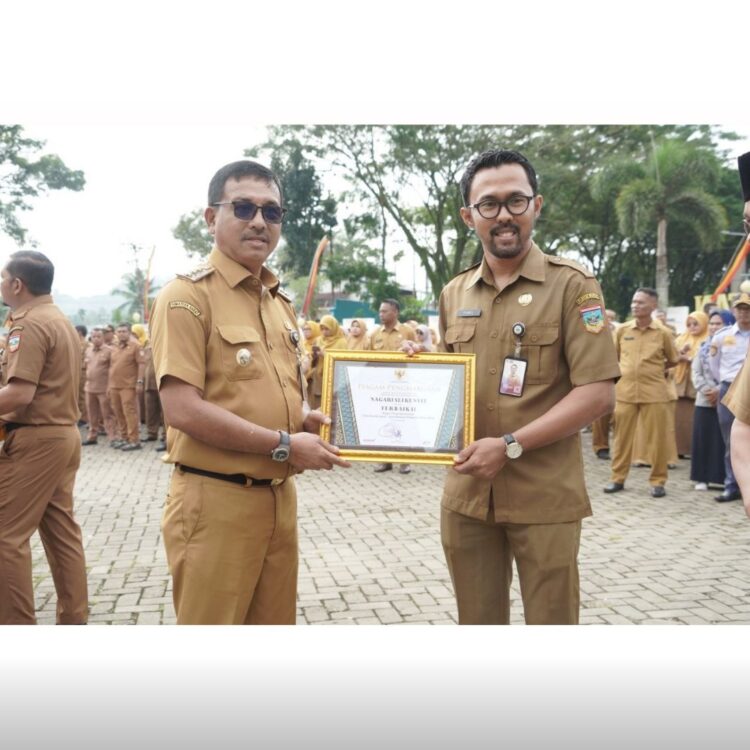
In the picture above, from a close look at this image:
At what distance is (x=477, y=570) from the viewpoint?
2973 mm

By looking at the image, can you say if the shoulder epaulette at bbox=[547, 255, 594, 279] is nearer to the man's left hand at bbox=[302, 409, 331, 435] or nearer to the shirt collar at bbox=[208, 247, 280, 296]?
the man's left hand at bbox=[302, 409, 331, 435]

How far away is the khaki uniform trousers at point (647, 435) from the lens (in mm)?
8656

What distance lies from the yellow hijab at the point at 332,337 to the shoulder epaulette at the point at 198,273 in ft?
29.2

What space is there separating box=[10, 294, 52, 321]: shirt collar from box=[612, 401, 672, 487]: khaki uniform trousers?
654 centimetres

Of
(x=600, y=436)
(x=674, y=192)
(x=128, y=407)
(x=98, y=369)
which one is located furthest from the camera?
(x=674, y=192)

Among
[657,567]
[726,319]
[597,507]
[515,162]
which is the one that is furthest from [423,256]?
[515,162]

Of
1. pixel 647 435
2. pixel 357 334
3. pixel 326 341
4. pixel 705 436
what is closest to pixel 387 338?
pixel 357 334

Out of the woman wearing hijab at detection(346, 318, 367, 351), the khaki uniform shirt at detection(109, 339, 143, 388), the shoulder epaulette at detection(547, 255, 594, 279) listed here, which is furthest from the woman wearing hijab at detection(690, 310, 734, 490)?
the khaki uniform shirt at detection(109, 339, 143, 388)

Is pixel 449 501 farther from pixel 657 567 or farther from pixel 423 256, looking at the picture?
pixel 423 256

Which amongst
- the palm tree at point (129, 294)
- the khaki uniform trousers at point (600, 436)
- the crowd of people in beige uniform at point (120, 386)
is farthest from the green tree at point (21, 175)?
the palm tree at point (129, 294)

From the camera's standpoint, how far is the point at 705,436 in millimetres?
8867

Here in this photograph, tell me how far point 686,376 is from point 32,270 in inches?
371

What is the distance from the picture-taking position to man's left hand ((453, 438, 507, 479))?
2.69 metres

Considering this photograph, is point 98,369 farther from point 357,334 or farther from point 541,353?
point 541,353
